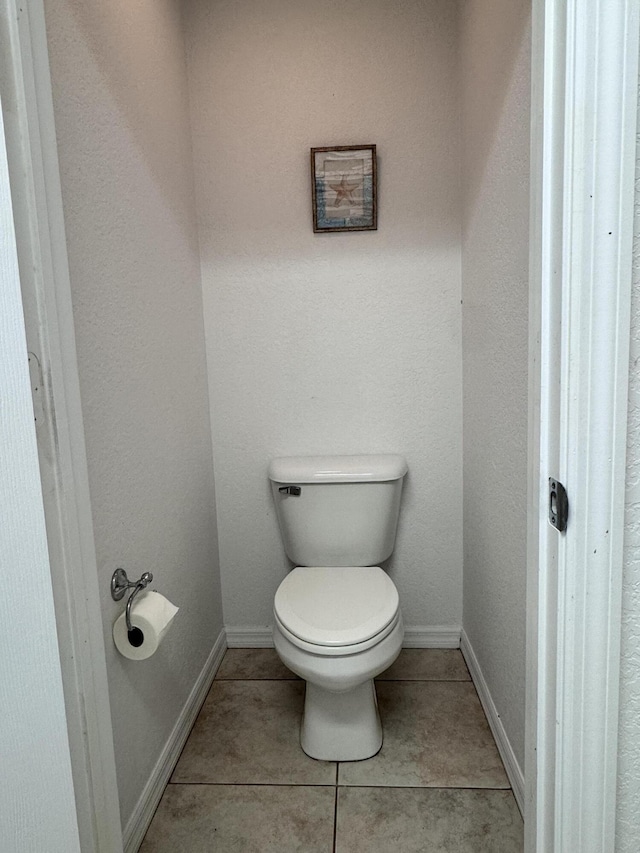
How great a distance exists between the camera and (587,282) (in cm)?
69

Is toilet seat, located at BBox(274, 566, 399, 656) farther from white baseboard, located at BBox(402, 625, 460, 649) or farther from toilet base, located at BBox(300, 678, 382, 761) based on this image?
white baseboard, located at BBox(402, 625, 460, 649)

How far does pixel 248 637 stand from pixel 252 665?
14cm

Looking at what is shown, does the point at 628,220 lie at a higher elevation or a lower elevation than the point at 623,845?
higher

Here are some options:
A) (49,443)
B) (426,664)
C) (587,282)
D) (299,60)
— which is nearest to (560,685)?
(587,282)

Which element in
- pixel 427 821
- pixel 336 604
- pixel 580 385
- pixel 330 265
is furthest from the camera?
pixel 330 265

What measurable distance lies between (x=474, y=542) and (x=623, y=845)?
1.27 metres

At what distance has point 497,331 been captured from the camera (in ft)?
5.49

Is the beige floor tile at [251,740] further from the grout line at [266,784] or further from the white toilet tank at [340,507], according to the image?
the white toilet tank at [340,507]

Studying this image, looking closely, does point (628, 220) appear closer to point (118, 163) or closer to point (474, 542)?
point (118, 163)

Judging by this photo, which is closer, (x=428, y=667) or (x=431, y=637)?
(x=428, y=667)

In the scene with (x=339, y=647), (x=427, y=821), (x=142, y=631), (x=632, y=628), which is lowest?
(x=427, y=821)

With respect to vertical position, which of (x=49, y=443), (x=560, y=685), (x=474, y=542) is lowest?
(x=474, y=542)

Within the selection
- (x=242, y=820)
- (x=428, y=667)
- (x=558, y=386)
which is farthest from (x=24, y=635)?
(x=428, y=667)

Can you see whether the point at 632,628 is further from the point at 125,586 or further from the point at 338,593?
the point at 338,593
